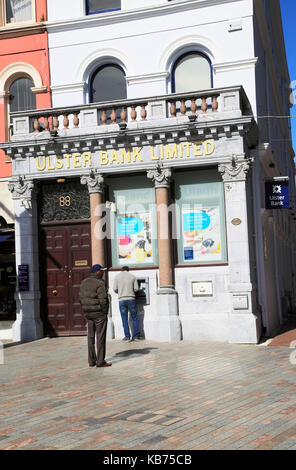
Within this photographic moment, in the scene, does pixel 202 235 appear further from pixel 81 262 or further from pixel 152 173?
pixel 81 262

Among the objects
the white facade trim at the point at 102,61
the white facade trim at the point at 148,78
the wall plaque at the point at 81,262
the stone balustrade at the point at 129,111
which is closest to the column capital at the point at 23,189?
the stone balustrade at the point at 129,111

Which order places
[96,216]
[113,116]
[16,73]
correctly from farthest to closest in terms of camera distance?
1. [16,73]
2. [96,216]
3. [113,116]

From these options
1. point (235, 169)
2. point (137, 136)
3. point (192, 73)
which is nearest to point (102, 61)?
point (192, 73)

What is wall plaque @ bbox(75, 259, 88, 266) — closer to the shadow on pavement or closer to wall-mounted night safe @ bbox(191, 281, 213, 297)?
wall-mounted night safe @ bbox(191, 281, 213, 297)

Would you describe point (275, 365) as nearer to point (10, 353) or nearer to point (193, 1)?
point (10, 353)

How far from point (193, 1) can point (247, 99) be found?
11.4 feet

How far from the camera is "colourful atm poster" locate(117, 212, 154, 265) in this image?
49.1ft

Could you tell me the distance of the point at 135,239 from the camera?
1505 cm

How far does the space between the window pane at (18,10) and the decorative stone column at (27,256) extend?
235 inches

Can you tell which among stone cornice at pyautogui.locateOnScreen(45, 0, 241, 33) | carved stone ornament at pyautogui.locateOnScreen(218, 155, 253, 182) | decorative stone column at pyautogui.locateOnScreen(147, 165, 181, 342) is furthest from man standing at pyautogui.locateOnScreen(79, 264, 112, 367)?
stone cornice at pyautogui.locateOnScreen(45, 0, 241, 33)

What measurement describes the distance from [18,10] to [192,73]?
6276mm

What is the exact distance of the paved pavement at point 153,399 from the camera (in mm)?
6121

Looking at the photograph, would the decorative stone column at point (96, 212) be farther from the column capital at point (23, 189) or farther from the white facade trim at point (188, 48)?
the white facade trim at point (188, 48)

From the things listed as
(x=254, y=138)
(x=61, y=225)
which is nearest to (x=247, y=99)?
(x=254, y=138)
